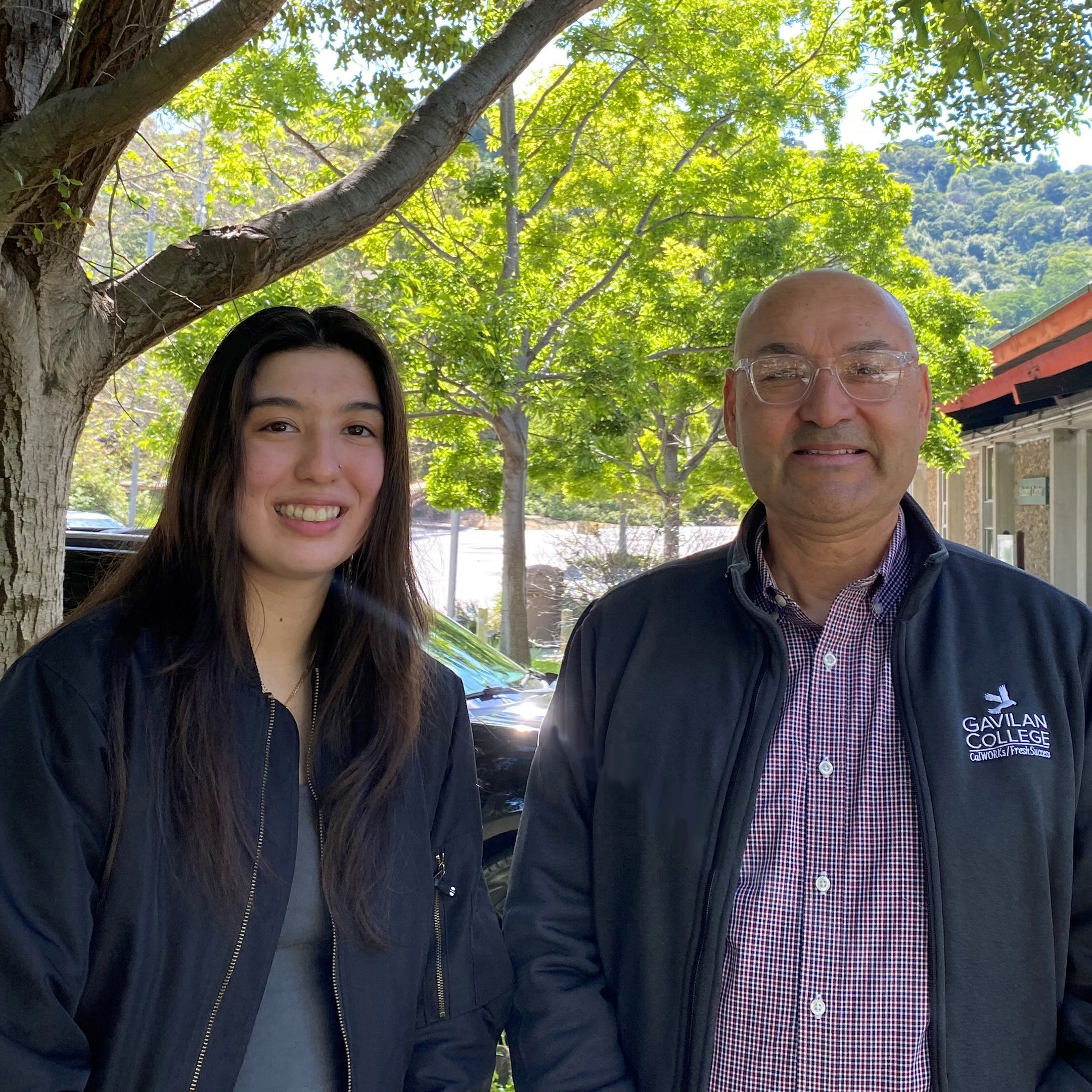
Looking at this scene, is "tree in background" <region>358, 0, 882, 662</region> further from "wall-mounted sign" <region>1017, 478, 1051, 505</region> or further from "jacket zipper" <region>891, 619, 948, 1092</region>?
"jacket zipper" <region>891, 619, 948, 1092</region>

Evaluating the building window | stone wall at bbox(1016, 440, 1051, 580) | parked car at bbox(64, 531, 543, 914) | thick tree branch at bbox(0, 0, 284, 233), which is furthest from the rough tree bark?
the building window

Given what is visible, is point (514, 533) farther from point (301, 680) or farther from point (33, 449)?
point (301, 680)

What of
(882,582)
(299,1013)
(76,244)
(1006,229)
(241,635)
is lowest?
(299,1013)

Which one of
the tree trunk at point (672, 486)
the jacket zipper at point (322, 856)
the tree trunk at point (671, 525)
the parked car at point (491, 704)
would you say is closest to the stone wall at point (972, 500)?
the tree trunk at point (672, 486)

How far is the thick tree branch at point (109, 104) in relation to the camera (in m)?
2.78

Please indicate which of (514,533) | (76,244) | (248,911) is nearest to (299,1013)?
(248,911)

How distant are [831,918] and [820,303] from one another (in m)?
1.15

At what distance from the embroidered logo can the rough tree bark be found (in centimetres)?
239

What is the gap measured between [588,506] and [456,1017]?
34.6 m

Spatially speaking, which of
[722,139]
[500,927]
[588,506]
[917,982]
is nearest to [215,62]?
[500,927]

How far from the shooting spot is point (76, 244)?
10.7 ft

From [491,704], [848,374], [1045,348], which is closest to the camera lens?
[848,374]

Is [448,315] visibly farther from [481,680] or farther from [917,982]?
[917,982]

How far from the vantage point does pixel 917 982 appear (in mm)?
1872
